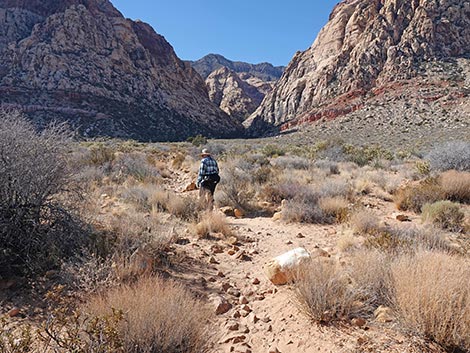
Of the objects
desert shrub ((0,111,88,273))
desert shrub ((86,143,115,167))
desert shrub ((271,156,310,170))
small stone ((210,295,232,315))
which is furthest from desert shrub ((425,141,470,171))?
desert shrub ((86,143,115,167))

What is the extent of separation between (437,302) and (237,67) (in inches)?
7133

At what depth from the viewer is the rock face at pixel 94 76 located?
144 feet

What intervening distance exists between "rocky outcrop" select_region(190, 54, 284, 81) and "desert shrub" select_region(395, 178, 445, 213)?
139164mm

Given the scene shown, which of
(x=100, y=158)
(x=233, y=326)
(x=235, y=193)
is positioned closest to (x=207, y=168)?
(x=235, y=193)

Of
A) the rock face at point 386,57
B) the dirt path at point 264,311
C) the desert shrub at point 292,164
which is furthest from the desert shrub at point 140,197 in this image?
the rock face at point 386,57

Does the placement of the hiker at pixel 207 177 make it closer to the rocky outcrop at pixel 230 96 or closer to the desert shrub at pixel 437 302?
the desert shrub at pixel 437 302

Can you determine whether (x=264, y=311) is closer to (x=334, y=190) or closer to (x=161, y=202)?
(x=161, y=202)

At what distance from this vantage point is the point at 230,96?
319ft

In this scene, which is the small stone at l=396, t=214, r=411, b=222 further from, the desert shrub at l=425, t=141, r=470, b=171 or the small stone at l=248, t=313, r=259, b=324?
the desert shrub at l=425, t=141, r=470, b=171

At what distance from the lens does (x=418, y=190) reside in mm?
7637

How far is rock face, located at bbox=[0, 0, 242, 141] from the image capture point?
43.9m

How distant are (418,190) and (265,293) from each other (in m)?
5.93

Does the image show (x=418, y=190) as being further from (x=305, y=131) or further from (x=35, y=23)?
(x=35, y=23)

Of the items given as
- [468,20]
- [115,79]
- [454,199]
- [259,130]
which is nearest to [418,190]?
[454,199]
